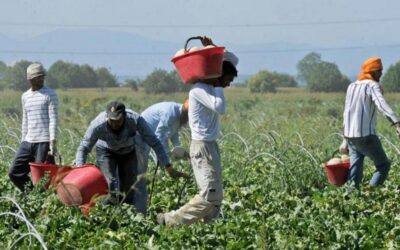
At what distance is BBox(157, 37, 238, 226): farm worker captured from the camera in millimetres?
7082

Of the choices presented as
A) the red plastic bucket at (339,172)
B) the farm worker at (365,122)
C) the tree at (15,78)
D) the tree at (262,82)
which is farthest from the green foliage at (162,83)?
the farm worker at (365,122)

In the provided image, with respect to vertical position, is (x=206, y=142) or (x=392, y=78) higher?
(x=206, y=142)

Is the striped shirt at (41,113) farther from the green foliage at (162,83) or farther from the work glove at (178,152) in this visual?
the green foliage at (162,83)

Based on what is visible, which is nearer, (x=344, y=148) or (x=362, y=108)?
(x=362, y=108)

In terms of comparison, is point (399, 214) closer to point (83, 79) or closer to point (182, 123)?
point (182, 123)

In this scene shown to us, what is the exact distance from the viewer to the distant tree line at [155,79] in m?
63.4

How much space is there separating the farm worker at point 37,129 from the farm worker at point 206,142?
1.92 m

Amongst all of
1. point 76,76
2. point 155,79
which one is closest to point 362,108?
point 155,79

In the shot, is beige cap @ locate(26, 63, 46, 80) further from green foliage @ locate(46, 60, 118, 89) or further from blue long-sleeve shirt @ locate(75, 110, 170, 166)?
green foliage @ locate(46, 60, 118, 89)

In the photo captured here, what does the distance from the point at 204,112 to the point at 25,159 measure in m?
2.41

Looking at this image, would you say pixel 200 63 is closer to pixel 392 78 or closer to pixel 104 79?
pixel 392 78

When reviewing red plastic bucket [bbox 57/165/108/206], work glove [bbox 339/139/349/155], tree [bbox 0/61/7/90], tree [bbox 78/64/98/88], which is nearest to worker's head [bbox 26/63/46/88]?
red plastic bucket [bbox 57/165/108/206]

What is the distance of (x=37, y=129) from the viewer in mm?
8828

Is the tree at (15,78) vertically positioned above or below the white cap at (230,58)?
below
